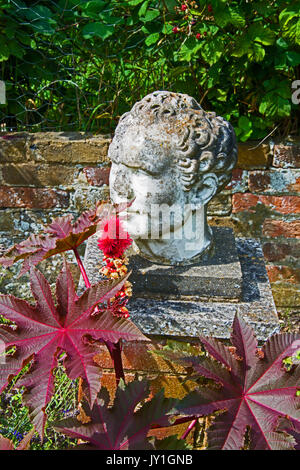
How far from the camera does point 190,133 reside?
58.6 inches

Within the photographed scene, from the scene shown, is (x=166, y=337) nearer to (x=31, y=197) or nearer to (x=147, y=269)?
(x=147, y=269)

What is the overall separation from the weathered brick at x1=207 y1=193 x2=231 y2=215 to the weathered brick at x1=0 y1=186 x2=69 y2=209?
2.53 feet

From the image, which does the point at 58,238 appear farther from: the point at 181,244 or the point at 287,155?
the point at 287,155

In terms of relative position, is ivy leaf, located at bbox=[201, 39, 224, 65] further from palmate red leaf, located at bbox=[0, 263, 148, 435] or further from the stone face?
palmate red leaf, located at bbox=[0, 263, 148, 435]

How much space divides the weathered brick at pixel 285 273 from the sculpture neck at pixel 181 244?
110 cm

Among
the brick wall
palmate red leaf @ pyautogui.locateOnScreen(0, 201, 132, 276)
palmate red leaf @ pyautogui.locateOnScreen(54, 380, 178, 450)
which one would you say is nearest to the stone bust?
palmate red leaf @ pyautogui.locateOnScreen(0, 201, 132, 276)

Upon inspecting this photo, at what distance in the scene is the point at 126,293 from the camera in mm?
1398

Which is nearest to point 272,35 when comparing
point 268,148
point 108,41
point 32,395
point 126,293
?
point 268,148

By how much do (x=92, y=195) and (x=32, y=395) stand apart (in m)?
1.61

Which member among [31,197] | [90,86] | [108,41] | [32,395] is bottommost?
[31,197]

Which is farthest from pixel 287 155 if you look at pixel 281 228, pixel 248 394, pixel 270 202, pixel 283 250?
pixel 248 394

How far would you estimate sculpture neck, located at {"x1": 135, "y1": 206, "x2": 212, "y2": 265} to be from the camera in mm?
1630

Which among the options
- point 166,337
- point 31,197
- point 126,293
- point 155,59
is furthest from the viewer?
point 31,197

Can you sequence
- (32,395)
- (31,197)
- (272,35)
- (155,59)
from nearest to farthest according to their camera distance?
(32,395) < (272,35) < (155,59) < (31,197)
